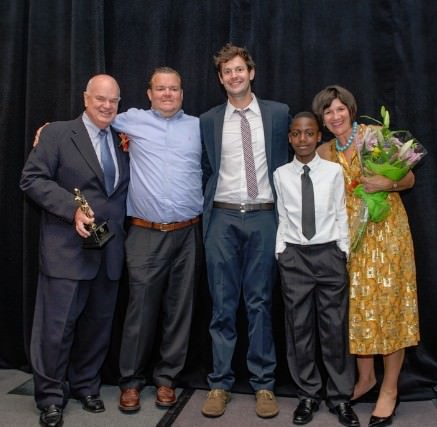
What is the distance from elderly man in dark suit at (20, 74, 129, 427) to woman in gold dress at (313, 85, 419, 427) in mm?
1158

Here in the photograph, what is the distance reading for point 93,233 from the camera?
2.57m

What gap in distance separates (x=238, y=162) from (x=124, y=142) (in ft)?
2.07

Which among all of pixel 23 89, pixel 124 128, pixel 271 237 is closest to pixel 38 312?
pixel 124 128

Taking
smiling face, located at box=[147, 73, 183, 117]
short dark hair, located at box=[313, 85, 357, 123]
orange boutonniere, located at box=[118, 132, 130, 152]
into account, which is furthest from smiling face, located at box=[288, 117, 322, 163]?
orange boutonniere, located at box=[118, 132, 130, 152]

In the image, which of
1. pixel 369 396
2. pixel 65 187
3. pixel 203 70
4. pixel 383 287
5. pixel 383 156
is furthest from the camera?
pixel 203 70

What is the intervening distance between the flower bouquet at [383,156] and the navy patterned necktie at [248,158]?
55 centimetres

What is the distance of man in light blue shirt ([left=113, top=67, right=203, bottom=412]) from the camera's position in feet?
9.36

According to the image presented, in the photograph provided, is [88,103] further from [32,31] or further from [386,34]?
[386,34]

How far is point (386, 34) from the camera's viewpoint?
3.09 m

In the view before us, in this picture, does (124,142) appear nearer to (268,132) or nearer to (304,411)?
(268,132)

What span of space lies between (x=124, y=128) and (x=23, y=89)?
1.01m

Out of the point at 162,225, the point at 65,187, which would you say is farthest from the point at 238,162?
the point at 65,187

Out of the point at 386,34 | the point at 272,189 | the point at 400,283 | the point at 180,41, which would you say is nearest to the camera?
the point at 400,283

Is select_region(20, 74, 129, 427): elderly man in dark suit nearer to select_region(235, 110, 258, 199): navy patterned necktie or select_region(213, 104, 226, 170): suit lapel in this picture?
select_region(213, 104, 226, 170): suit lapel
